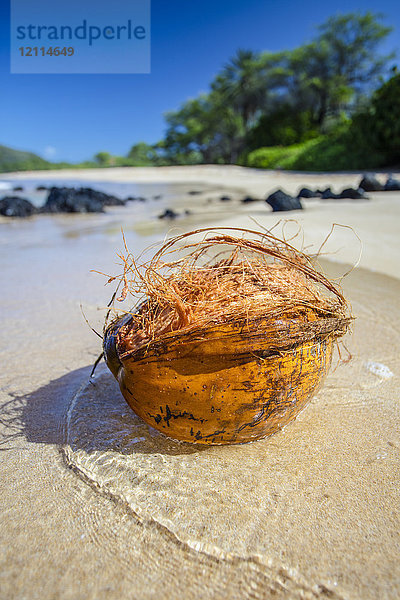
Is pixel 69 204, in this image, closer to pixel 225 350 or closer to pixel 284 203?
pixel 284 203

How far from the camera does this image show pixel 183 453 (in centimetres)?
177

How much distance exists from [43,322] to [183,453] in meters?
2.05

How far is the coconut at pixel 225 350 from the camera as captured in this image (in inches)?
60.3

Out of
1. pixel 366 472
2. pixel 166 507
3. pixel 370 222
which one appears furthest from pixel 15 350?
Result: pixel 370 222

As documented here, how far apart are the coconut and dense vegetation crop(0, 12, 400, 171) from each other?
2563 cm

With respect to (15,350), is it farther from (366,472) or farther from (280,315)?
(366,472)

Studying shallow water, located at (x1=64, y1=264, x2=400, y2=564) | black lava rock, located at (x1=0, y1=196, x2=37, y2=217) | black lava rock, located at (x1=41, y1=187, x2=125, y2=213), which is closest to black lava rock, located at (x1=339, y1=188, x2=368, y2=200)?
black lava rock, located at (x1=41, y1=187, x2=125, y2=213)

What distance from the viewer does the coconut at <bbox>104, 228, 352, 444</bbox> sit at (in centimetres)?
153

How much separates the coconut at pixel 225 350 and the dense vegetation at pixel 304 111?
25626 mm

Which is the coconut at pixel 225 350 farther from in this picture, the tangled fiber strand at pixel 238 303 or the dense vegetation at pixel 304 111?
the dense vegetation at pixel 304 111

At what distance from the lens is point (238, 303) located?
1.60 metres

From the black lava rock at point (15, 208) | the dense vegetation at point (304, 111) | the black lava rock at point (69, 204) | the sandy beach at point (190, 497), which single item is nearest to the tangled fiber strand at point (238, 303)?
the sandy beach at point (190, 497)

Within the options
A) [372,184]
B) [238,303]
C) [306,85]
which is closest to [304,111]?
[306,85]

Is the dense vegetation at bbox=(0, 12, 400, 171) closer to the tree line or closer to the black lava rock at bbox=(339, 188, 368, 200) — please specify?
the tree line
